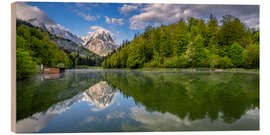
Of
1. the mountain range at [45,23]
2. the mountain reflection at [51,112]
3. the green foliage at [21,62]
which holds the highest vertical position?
the mountain range at [45,23]

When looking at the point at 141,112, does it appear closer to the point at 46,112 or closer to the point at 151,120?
the point at 151,120

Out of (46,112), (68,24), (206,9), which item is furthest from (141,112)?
(68,24)

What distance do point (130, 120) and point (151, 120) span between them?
574 millimetres

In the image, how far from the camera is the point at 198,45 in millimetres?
22406

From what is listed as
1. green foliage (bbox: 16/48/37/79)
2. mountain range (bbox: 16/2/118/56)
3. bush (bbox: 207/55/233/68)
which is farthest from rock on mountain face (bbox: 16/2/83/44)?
bush (bbox: 207/55/233/68)

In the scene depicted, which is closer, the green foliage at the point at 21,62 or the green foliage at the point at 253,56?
the green foliage at the point at 21,62

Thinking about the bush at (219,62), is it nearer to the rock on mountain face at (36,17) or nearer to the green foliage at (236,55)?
the green foliage at (236,55)

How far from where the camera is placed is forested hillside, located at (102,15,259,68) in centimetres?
1004

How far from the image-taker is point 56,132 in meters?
4.15

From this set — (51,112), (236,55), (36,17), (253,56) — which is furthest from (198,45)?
(51,112)

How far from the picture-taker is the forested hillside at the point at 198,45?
10044 millimetres

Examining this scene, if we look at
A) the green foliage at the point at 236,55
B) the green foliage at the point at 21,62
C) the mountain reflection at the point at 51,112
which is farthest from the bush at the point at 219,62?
the green foliage at the point at 21,62

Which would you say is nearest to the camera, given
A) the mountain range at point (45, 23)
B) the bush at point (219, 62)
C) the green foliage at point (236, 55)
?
the mountain range at point (45, 23)

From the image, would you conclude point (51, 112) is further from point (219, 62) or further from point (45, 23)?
point (219, 62)
